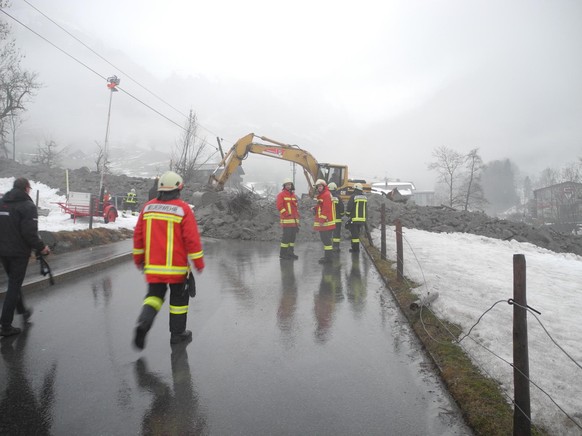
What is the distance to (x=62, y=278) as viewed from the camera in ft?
23.3

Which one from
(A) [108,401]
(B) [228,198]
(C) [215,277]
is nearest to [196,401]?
(A) [108,401]

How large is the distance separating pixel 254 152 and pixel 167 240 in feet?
45.9

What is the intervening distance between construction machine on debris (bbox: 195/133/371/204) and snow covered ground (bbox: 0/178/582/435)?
7.60 m

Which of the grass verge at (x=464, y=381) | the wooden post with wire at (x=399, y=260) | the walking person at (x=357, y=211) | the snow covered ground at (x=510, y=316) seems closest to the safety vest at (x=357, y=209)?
the walking person at (x=357, y=211)

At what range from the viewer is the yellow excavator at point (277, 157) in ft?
56.3

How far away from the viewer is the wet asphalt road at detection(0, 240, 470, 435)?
2.74 m

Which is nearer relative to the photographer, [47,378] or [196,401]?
[196,401]

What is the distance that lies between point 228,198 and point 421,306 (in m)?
13.9

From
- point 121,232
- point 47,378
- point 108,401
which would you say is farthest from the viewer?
point 121,232

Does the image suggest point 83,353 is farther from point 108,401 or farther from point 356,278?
point 356,278

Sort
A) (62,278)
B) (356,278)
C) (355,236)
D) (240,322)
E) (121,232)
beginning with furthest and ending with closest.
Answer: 1. (121,232)
2. (355,236)
3. (356,278)
4. (62,278)
5. (240,322)

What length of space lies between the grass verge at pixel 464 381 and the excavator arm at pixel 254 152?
13.2 m

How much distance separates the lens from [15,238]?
446cm

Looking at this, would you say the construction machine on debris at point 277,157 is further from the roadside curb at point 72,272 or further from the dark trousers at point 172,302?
the dark trousers at point 172,302
